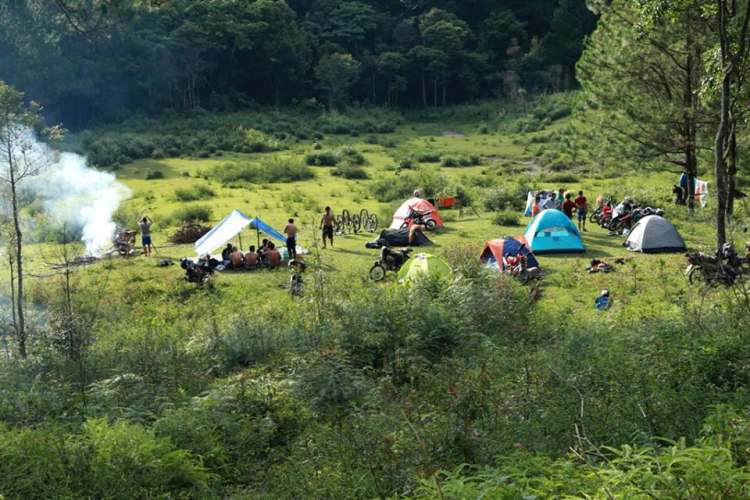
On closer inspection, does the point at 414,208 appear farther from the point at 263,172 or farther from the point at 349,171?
the point at 263,172

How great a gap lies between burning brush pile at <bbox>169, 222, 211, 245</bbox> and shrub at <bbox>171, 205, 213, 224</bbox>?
6.78 ft

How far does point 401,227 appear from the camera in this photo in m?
23.0

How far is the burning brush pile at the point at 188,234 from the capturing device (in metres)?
23.6

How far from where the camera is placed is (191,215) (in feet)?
86.9

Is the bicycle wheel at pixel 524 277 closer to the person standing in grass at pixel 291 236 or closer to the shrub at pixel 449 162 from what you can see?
the person standing in grass at pixel 291 236

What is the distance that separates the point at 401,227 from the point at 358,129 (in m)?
34.9

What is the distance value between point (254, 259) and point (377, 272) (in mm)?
3565

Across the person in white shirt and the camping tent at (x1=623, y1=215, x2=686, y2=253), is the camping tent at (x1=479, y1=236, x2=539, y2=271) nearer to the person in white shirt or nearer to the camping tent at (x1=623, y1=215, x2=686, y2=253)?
the camping tent at (x1=623, y1=215, x2=686, y2=253)

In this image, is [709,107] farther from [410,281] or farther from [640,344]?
[640,344]

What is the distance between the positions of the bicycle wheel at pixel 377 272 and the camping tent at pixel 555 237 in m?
4.19

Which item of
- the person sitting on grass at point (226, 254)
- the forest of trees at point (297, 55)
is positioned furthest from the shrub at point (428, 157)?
the forest of trees at point (297, 55)

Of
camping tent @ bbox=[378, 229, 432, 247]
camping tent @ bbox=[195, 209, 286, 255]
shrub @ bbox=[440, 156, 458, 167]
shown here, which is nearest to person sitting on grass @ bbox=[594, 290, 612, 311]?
camping tent @ bbox=[378, 229, 432, 247]

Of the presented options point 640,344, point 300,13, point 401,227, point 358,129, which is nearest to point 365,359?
point 640,344

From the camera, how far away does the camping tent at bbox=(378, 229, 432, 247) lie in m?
21.4
